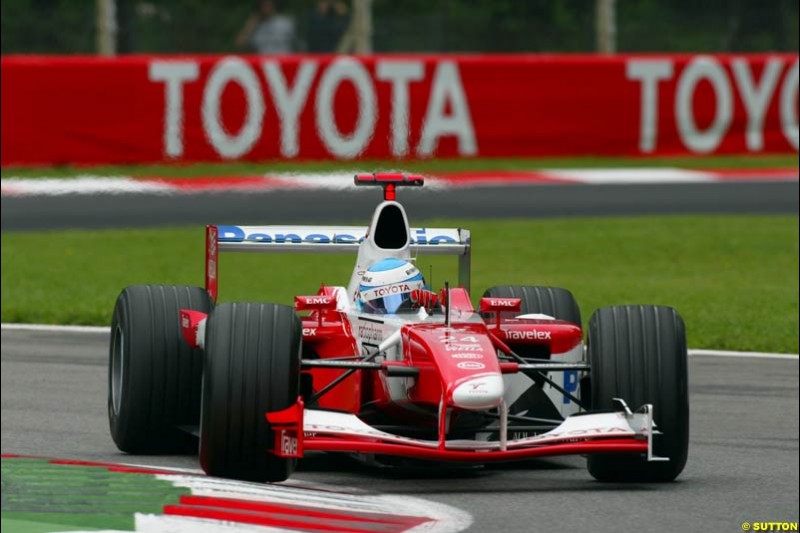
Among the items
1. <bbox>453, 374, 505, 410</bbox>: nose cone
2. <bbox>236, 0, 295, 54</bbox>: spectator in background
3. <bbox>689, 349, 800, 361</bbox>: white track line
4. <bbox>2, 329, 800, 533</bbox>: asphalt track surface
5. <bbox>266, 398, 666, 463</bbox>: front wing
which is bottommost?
<bbox>2, 329, 800, 533</bbox>: asphalt track surface

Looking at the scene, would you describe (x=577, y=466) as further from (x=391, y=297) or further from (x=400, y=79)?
(x=400, y=79)

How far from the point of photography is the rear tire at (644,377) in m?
7.15

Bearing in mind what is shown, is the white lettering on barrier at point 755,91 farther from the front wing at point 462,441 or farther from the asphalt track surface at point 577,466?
the front wing at point 462,441

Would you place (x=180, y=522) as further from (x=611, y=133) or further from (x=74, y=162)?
(x=611, y=133)

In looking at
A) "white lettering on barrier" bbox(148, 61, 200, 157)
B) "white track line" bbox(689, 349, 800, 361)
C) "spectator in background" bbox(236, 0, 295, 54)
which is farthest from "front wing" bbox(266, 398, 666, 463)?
"spectator in background" bbox(236, 0, 295, 54)

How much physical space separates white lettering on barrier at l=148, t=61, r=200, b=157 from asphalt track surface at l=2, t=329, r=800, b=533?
8761 millimetres

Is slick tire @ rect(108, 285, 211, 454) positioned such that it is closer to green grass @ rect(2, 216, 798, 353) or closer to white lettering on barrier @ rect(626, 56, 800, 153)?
green grass @ rect(2, 216, 798, 353)

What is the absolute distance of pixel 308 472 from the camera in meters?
7.45

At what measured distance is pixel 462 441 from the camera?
685 centimetres

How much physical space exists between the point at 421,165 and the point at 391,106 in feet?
6.74

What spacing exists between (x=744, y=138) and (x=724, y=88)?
645mm

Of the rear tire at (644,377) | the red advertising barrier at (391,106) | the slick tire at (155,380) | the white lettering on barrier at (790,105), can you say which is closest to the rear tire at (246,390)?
the slick tire at (155,380)

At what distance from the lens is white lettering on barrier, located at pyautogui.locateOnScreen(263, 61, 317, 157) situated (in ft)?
65.3

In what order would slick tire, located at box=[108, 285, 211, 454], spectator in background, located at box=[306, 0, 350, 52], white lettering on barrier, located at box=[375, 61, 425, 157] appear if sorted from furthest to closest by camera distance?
spectator in background, located at box=[306, 0, 350, 52] → white lettering on barrier, located at box=[375, 61, 425, 157] → slick tire, located at box=[108, 285, 211, 454]
